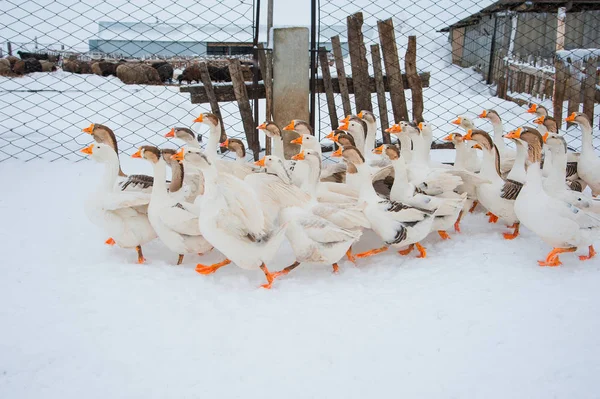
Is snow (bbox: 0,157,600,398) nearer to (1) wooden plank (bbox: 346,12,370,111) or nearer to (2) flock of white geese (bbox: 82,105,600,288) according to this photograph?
(2) flock of white geese (bbox: 82,105,600,288)

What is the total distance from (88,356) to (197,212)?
126cm

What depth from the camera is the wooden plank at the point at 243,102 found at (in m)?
5.29

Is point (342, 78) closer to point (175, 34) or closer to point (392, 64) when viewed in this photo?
point (392, 64)

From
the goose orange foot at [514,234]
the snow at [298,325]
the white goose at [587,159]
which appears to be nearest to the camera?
the snow at [298,325]

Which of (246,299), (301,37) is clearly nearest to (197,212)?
(246,299)

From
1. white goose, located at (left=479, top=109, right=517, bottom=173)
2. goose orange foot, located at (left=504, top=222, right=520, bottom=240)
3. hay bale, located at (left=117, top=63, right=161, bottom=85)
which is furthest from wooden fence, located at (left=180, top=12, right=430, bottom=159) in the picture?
hay bale, located at (left=117, top=63, right=161, bottom=85)

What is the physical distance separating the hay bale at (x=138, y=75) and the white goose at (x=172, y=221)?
35.7ft

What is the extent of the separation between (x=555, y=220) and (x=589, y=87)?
432 cm

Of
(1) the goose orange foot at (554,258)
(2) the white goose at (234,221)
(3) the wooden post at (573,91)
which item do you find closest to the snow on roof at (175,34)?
(3) the wooden post at (573,91)

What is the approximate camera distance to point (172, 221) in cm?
318

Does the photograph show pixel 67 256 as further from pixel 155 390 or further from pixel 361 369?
pixel 361 369

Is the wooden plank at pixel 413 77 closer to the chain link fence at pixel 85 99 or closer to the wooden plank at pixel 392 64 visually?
the wooden plank at pixel 392 64

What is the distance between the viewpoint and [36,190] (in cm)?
457

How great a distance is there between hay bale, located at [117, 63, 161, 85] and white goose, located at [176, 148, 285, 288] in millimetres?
11231
